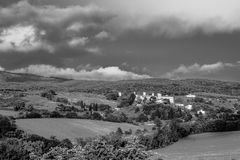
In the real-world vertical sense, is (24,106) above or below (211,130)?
above

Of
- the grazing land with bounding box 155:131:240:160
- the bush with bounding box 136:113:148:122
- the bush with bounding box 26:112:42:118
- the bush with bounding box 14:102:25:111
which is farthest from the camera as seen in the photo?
the bush with bounding box 136:113:148:122

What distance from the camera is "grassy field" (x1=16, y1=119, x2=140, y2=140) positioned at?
115562 mm

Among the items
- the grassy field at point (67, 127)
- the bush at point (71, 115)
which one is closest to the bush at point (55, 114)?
the bush at point (71, 115)

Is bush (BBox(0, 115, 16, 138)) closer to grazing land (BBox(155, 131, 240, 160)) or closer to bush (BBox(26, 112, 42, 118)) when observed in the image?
bush (BBox(26, 112, 42, 118))

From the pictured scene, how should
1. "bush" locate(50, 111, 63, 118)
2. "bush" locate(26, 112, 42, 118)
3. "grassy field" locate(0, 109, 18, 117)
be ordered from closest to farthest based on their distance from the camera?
1. "grassy field" locate(0, 109, 18, 117)
2. "bush" locate(26, 112, 42, 118)
3. "bush" locate(50, 111, 63, 118)

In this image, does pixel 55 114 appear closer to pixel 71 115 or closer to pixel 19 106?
pixel 71 115

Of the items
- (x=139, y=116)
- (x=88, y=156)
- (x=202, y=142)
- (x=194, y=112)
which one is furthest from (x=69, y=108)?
(x=88, y=156)

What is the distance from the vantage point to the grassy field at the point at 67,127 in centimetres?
11556

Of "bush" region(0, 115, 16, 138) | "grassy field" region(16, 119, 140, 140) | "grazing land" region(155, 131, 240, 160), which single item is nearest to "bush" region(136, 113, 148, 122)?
"grassy field" region(16, 119, 140, 140)

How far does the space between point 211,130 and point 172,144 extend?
30.2 metres

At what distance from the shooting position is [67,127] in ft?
413

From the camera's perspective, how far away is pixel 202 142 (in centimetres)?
12638

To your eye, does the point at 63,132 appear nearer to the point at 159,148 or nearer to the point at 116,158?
the point at 159,148

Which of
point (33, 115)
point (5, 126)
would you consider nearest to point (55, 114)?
point (33, 115)
